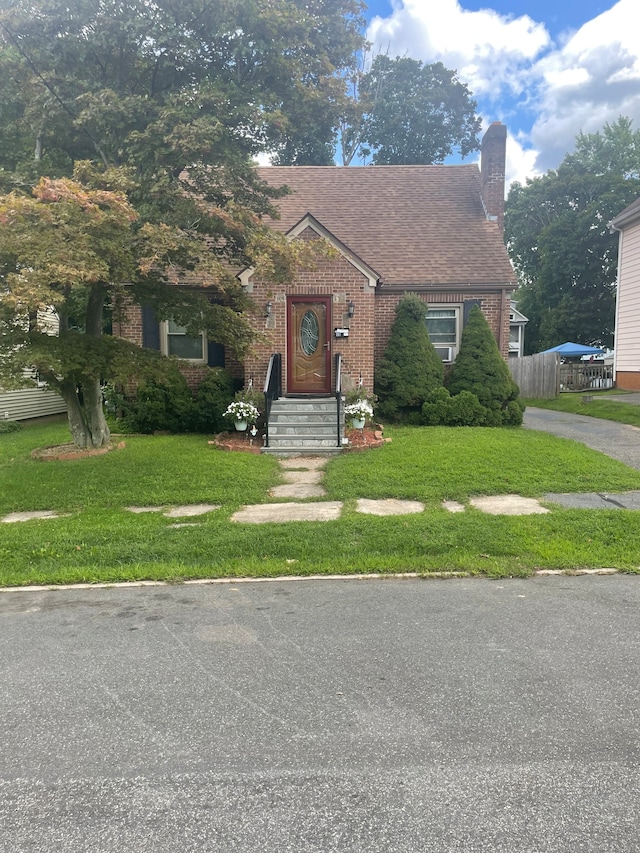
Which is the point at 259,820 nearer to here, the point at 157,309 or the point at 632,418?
the point at 157,309

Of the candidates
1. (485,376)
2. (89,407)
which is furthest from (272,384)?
(485,376)

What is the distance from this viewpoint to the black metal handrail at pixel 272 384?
10992 millimetres

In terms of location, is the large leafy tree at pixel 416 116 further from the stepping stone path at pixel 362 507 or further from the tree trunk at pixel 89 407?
the stepping stone path at pixel 362 507

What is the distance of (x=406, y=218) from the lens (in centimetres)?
1630

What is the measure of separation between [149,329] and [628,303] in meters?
16.9

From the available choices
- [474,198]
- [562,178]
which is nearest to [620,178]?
[562,178]

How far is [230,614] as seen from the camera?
4156 millimetres

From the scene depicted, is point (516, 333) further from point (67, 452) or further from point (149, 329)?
point (67, 452)

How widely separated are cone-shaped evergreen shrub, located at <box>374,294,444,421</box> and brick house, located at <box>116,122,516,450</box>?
1.55 ft

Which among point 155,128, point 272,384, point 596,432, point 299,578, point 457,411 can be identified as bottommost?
point 299,578

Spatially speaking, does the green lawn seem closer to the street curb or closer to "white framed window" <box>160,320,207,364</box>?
the street curb

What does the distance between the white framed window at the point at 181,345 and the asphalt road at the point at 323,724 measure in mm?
10250

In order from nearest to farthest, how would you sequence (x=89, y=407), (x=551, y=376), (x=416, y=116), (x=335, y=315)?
(x=89, y=407), (x=335, y=315), (x=551, y=376), (x=416, y=116)

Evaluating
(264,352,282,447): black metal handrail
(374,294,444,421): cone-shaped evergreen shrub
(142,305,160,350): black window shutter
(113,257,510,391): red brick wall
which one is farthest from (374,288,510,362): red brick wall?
(142,305,160,350): black window shutter
